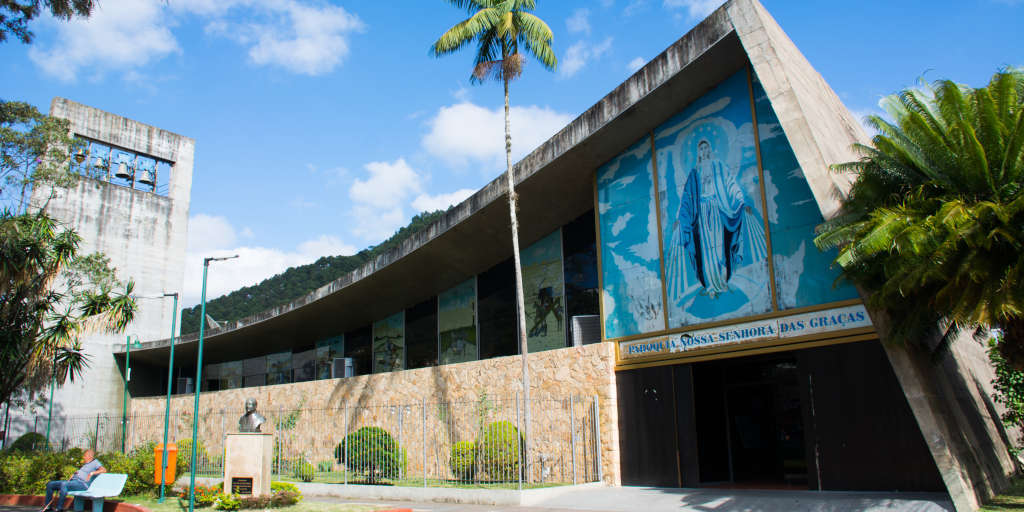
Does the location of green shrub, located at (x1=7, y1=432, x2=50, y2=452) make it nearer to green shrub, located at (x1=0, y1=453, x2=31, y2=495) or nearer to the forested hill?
green shrub, located at (x1=0, y1=453, x2=31, y2=495)

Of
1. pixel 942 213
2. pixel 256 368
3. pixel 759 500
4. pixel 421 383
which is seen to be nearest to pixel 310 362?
pixel 256 368

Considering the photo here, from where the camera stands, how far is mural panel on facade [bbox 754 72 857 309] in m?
14.2

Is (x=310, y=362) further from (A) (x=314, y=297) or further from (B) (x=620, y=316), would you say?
(B) (x=620, y=316)

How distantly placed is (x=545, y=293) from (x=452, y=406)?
4.51 m

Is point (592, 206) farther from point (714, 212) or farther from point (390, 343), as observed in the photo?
point (390, 343)

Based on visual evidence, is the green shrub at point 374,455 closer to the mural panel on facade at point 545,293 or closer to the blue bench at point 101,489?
the blue bench at point 101,489

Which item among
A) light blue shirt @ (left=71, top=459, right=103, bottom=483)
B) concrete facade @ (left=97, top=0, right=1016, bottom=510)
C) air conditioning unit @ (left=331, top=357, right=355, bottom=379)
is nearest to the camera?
concrete facade @ (left=97, top=0, right=1016, bottom=510)

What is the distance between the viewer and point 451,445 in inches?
803

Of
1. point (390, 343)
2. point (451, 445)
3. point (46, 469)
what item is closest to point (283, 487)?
point (451, 445)

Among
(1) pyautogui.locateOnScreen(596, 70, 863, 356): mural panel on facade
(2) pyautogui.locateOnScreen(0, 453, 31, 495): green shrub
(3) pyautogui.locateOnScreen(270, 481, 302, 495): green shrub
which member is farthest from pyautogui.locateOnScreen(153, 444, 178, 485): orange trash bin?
(1) pyautogui.locateOnScreen(596, 70, 863, 356): mural panel on facade

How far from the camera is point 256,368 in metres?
36.6

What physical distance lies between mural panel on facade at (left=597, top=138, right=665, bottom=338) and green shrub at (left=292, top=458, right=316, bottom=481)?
9738mm

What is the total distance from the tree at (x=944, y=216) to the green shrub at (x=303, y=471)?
1567 centimetres

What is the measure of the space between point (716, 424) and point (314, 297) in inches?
647
